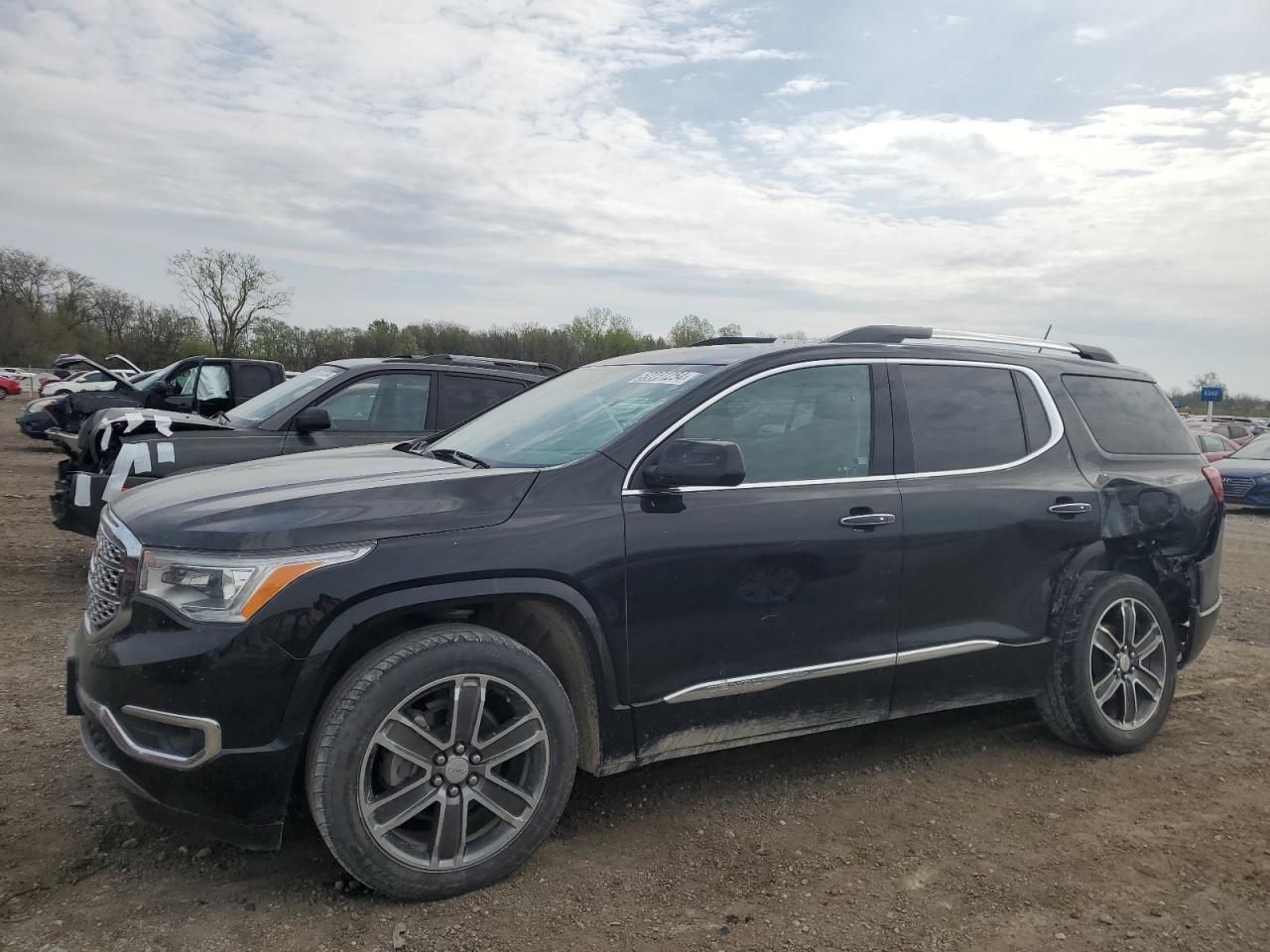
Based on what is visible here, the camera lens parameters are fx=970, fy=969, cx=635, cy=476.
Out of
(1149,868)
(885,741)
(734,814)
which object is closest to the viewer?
(1149,868)

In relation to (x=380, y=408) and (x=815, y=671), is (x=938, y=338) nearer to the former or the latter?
(x=815, y=671)

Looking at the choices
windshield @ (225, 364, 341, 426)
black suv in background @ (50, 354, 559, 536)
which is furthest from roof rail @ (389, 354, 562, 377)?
windshield @ (225, 364, 341, 426)

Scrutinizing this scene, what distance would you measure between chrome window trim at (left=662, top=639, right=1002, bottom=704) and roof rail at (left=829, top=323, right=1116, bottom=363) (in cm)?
134

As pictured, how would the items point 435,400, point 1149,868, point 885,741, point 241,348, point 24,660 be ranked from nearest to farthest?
point 1149,868, point 885,741, point 24,660, point 435,400, point 241,348

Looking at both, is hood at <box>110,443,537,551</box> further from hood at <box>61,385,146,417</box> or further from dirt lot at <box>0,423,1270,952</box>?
hood at <box>61,385,146,417</box>

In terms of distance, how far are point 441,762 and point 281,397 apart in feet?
17.4

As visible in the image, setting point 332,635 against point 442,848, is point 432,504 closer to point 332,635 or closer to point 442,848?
point 332,635

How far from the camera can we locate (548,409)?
4.17 meters

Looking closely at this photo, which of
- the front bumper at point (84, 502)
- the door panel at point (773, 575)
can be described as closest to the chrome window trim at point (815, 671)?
the door panel at point (773, 575)

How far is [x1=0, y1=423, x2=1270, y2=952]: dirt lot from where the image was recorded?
2861mm

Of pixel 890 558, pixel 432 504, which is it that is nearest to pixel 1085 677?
pixel 890 558

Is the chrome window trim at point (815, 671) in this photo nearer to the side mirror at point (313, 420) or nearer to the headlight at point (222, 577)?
the headlight at point (222, 577)

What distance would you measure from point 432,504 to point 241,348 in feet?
239

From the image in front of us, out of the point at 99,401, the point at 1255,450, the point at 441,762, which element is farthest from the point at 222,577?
the point at 1255,450
